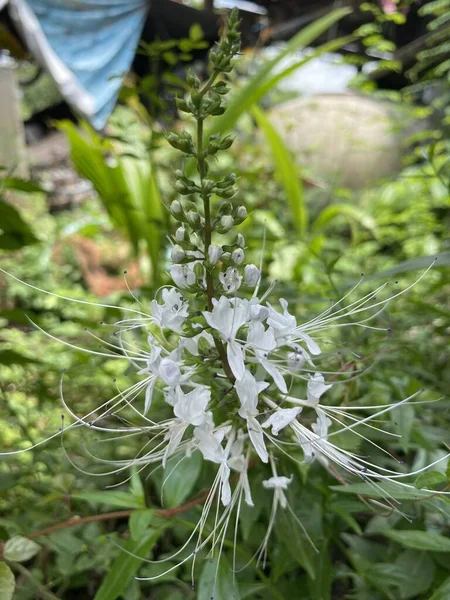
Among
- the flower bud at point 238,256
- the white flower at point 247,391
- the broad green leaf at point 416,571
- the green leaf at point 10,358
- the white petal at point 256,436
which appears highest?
the flower bud at point 238,256

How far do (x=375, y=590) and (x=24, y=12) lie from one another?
3.87 metres

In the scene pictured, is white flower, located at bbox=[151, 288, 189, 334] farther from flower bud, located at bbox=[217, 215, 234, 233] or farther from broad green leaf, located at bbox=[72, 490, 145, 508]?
broad green leaf, located at bbox=[72, 490, 145, 508]

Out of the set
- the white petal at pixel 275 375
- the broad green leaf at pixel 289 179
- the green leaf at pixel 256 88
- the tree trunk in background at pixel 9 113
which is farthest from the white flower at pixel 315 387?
the tree trunk in background at pixel 9 113

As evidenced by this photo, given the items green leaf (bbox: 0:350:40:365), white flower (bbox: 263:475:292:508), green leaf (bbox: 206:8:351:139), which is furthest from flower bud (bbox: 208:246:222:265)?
green leaf (bbox: 206:8:351:139)

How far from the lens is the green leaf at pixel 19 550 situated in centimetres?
56

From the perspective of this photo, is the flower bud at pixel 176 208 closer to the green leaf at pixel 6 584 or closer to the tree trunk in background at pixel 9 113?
the green leaf at pixel 6 584

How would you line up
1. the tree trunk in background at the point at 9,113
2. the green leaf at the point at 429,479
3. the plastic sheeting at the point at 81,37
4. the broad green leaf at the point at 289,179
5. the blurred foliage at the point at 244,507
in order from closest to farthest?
the green leaf at the point at 429,479
the blurred foliage at the point at 244,507
the broad green leaf at the point at 289,179
the tree trunk in background at the point at 9,113
the plastic sheeting at the point at 81,37

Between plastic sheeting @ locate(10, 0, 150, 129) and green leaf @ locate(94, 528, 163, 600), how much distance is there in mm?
3116

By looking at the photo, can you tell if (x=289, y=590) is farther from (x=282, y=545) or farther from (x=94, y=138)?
(x=94, y=138)

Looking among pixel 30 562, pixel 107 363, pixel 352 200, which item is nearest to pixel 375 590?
pixel 30 562

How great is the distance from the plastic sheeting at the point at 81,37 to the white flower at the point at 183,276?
305 centimetres

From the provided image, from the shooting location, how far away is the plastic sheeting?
3391mm

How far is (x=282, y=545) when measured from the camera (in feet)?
2.11

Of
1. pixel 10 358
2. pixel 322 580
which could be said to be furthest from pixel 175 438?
pixel 10 358
